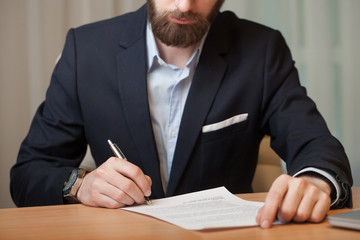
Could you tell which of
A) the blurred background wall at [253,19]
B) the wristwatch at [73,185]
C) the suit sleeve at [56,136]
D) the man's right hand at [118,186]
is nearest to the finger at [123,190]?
the man's right hand at [118,186]

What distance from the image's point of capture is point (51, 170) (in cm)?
136

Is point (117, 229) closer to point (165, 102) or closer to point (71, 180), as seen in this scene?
point (71, 180)

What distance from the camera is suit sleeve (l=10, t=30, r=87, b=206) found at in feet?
4.79

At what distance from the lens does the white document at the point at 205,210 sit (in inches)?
33.2

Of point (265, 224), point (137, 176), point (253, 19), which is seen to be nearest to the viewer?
point (265, 224)

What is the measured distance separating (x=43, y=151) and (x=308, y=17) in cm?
224

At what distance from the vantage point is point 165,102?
161cm

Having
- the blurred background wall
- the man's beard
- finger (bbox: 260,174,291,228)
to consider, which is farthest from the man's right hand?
the blurred background wall

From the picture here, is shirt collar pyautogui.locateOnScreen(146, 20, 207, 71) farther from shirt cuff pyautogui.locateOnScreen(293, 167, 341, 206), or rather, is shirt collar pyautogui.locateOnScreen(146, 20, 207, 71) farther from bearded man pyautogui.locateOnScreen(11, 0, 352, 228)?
shirt cuff pyautogui.locateOnScreen(293, 167, 341, 206)

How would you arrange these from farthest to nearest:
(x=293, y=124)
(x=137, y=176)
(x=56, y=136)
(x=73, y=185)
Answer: (x=56, y=136) → (x=293, y=124) → (x=73, y=185) → (x=137, y=176)

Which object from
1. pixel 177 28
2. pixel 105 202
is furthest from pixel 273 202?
pixel 177 28

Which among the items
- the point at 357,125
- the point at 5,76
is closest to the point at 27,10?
the point at 5,76

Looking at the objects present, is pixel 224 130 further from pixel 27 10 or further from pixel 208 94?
pixel 27 10

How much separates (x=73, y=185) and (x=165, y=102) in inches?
20.1
